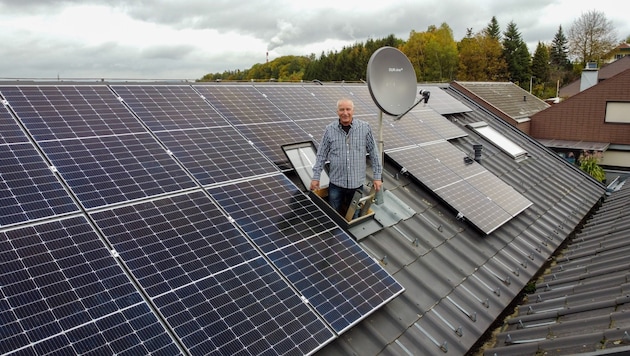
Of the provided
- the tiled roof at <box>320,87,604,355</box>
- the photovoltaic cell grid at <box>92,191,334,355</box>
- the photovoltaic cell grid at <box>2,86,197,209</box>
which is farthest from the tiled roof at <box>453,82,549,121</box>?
the photovoltaic cell grid at <box>92,191,334,355</box>

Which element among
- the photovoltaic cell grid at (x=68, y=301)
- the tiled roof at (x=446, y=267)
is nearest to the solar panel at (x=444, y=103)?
the tiled roof at (x=446, y=267)

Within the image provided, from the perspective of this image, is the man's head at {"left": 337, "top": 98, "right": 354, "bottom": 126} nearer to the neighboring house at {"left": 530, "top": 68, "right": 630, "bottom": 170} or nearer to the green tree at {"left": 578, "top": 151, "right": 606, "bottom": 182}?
the green tree at {"left": 578, "top": 151, "right": 606, "bottom": 182}

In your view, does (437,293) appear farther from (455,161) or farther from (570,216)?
(570,216)

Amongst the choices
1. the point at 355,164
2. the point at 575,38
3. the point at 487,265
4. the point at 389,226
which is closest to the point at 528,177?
the point at 487,265

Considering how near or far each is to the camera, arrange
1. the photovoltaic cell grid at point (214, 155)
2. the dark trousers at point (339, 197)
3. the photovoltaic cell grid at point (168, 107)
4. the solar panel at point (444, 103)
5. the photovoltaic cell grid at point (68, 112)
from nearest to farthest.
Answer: the photovoltaic cell grid at point (68, 112), the photovoltaic cell grid at point (214, 155), the dark trousers at point (339, 197), the photovoltaic cell grid at point (168, 107), the solar panel at point (444, 103)

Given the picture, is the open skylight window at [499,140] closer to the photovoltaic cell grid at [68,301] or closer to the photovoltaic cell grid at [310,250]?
the photovoltaic cell grid at [310,250]

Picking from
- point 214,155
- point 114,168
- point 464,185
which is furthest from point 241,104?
point 464,185

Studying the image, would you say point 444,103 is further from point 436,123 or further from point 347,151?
point 347,151
